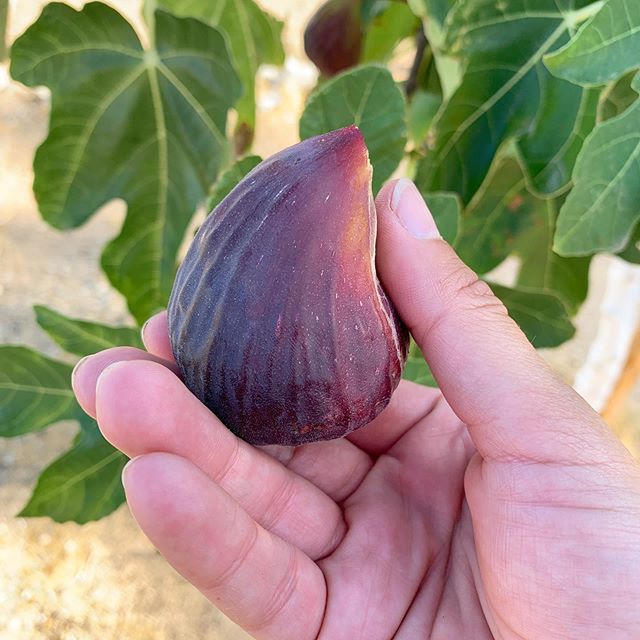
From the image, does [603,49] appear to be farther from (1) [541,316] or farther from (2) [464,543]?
(2) [464,543]

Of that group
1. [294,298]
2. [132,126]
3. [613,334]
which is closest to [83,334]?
[132,126]

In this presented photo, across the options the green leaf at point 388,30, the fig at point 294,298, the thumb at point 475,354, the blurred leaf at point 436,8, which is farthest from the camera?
the green leaf at point 388,30

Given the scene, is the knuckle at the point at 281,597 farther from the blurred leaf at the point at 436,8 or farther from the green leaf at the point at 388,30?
the green leaf at the point at 388,30

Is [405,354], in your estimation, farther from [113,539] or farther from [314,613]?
[113,539]

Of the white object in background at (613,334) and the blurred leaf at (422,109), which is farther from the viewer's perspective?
the white object in background at (613,334)

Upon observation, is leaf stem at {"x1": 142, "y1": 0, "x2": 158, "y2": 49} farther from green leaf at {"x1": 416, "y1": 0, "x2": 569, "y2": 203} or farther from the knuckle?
the knuckle

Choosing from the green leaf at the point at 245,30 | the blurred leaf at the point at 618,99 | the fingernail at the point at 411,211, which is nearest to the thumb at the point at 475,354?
the fingernail at the point at 411,211
